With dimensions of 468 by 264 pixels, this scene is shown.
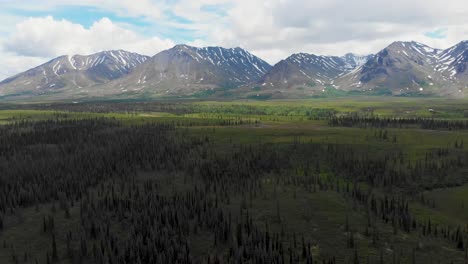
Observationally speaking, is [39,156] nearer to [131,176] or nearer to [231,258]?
[131,176]

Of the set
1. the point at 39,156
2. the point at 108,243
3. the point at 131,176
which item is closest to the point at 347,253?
the point at 108,243


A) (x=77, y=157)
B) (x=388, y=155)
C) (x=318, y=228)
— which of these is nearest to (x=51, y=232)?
(x=318, y=228)

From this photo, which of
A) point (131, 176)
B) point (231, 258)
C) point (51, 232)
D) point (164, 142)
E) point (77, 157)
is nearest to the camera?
point (231, 258)

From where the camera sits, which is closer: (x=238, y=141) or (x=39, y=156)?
(x=39, y=156)

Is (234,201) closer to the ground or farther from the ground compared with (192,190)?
closer to the ground

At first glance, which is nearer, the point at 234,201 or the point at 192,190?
the point at 234,201

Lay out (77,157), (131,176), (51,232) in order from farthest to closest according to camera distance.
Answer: (77,157) < (131,176) < (51,232)
